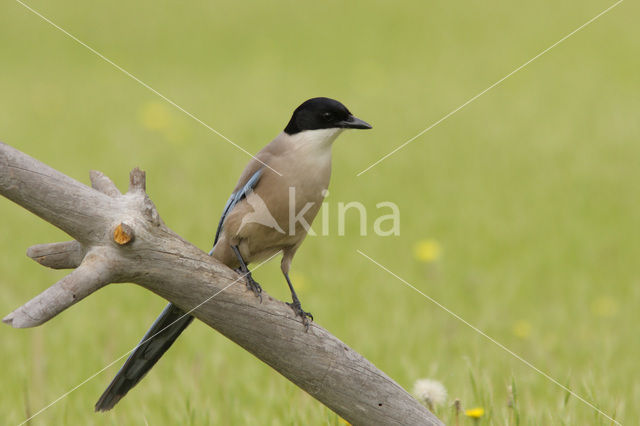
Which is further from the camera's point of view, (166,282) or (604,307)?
(604,307)

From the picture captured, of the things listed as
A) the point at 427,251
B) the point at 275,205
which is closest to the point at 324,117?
the point at 275,205

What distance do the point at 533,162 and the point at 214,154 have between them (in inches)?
160

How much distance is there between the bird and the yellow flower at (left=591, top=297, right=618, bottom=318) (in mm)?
3362

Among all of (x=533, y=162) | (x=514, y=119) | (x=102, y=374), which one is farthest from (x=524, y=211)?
(x=102, y=374)

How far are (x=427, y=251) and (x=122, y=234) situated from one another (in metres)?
4.39

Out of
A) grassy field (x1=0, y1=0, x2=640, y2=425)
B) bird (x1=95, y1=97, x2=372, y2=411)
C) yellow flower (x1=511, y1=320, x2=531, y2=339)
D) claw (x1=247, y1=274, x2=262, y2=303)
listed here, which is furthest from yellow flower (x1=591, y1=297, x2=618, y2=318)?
claw (x1=247, y1=274, x2=262, y2=303)

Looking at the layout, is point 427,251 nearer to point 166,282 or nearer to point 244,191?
point 244,191

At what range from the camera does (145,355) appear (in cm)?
329

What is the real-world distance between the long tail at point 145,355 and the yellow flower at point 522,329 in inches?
114

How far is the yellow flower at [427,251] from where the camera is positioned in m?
6.65

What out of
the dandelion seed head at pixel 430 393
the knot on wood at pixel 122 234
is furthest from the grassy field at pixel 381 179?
the knot on wood at pixel 122 234

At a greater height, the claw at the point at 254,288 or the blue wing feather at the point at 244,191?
the blue wing feather at the point at 244,191

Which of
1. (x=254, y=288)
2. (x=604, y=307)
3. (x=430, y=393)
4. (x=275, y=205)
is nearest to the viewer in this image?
(x=254, y=288)

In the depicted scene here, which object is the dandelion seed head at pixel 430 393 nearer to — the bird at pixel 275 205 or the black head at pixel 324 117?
the bird at pixel 275 205
